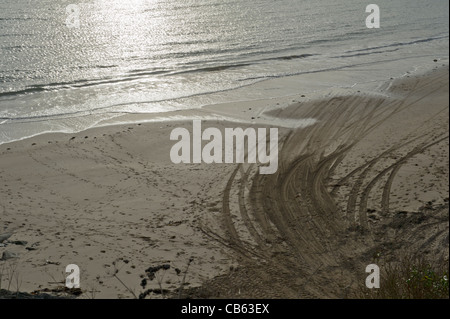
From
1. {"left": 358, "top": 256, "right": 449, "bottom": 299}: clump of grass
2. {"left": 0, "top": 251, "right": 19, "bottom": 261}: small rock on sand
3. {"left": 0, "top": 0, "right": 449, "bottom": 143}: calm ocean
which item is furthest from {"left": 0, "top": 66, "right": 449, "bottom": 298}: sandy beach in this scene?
{"left": 0, "top": 0, "right": 449, "bottom": 143}: calm ocean

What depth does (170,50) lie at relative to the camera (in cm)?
2169

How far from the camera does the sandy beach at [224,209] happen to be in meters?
7.98

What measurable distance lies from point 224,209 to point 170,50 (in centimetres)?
1300

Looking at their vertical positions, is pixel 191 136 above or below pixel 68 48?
below

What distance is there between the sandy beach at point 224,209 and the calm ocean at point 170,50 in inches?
93.8

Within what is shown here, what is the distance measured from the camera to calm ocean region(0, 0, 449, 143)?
1617 centimetres

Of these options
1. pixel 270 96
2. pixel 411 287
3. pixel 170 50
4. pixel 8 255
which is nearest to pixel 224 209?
pixel 8 255

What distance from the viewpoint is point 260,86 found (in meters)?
18.0

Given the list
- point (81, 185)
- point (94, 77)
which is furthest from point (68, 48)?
point (81, 185)

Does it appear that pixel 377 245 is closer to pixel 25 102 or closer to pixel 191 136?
pixel 191 136

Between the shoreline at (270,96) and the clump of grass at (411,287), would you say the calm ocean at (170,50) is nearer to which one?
the shoreline at (270,96)

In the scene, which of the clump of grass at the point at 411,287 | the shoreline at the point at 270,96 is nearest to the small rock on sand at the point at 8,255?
the clump of grass at the point at 411,287

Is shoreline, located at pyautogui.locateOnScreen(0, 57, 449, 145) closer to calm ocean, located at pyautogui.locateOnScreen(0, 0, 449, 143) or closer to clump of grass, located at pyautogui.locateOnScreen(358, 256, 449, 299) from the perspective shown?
calm ocean, located at pyautogui.locateOnScreen(0, 0, 449, 143)

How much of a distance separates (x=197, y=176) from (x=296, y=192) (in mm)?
2017
